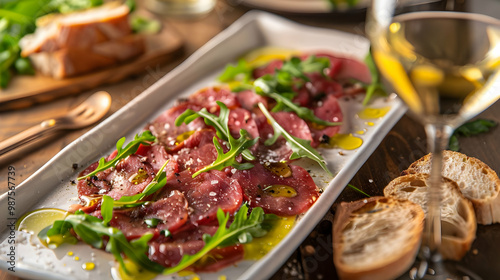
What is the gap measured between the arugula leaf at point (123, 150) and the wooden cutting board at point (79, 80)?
3.15ft

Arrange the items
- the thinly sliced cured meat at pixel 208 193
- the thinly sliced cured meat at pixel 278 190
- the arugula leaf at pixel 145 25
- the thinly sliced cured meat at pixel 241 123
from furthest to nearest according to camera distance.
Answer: the arugula leaf at pixel 145 25
the thinly sliced cured meat at pixel 241 123
the thinly sliced cured meat at pixel 278 190
the thinly sliced cured meat at pixel 208 193

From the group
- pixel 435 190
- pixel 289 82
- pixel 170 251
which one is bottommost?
pixel 170 251

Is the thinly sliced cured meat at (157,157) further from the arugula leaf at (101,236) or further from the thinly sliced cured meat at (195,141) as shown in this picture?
the arugula leaf at (101,236)

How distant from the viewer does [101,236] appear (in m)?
1.87

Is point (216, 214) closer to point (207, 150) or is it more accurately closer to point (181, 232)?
point (181, 232)

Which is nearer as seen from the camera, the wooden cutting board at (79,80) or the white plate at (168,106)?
the white plate at (168,106)

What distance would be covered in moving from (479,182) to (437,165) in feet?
1.63

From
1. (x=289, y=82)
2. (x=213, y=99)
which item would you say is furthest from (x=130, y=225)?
(x=289, y=82)

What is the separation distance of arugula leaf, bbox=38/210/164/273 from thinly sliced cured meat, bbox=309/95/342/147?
102cm

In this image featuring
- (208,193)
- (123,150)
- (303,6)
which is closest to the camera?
(208,193)

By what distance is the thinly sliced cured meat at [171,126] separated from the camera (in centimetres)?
250

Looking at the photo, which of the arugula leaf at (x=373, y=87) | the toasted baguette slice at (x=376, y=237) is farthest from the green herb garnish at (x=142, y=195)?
the arugula leaf at (x=373, y=87)

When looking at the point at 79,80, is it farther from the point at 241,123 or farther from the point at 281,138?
the point at 281,138

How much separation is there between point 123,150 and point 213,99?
0.63m
